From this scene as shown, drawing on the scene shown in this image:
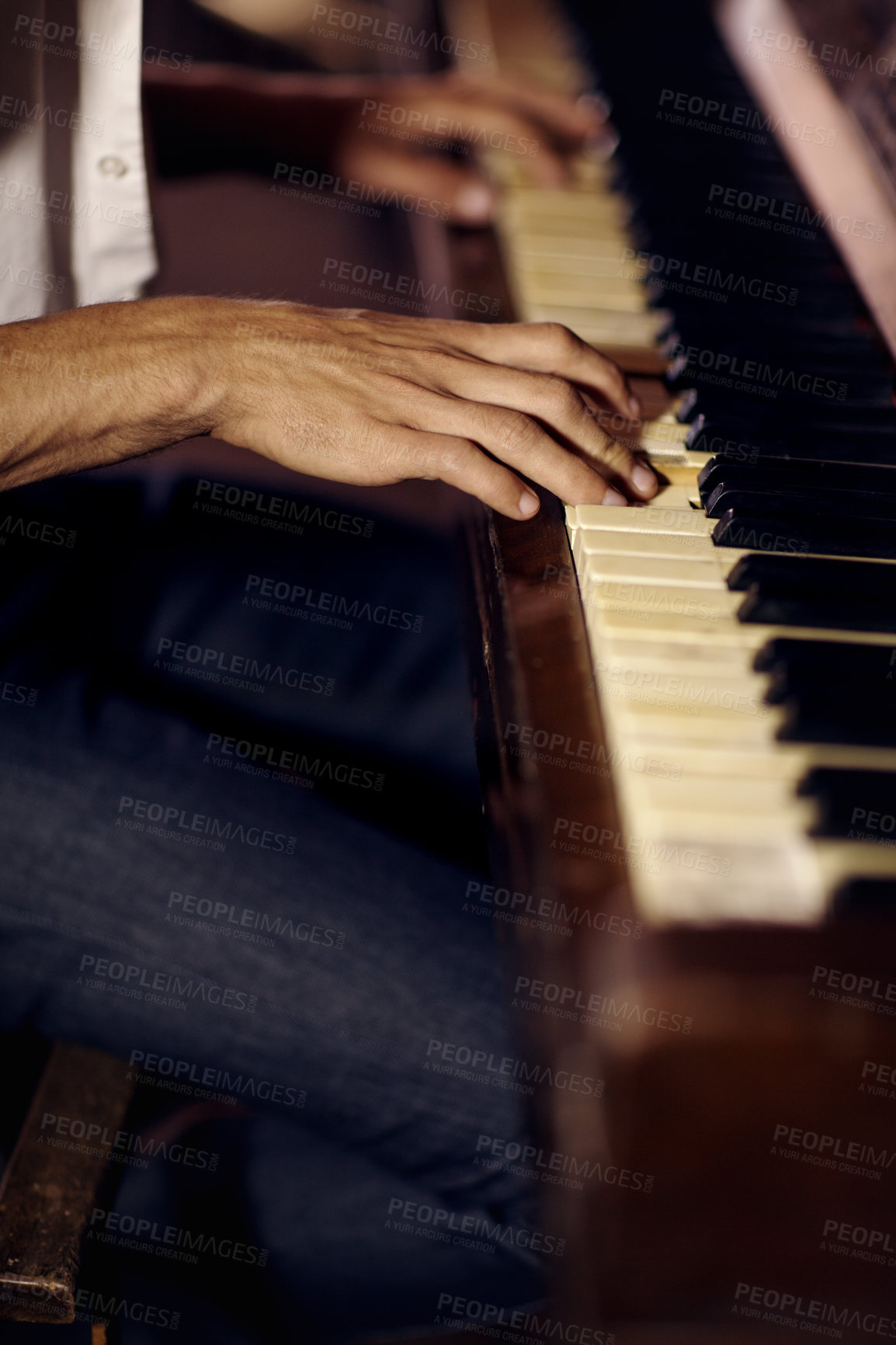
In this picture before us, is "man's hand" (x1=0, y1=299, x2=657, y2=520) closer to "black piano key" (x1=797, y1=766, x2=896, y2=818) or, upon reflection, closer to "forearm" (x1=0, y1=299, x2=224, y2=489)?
"forearm" (x1=0, y1=299, x2=224, y2=489)

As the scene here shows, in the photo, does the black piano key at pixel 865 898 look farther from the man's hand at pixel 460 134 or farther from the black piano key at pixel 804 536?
the man's hand at pixel 460 134

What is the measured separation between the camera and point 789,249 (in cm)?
106

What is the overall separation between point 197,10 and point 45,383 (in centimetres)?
158

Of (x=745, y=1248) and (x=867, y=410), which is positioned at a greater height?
(x=867, y=410)

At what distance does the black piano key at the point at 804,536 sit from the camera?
748mm

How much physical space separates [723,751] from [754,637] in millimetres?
115

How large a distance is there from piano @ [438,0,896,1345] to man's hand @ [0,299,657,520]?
54 mm

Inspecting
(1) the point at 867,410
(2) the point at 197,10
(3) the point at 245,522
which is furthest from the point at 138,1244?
(2) the point at 197,10

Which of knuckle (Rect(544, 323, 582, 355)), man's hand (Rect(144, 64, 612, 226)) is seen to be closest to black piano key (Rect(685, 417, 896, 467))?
knuckle (Rect(544, 323, 582, 355))

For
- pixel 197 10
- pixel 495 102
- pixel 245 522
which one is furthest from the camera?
pixel 197 10

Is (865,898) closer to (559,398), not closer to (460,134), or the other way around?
(559,398)

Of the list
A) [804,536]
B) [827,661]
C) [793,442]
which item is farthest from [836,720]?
[793,442]

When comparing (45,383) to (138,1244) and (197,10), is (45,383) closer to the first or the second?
(138,1244)

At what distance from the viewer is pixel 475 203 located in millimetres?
1251
